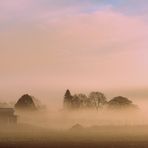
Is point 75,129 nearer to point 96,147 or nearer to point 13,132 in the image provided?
point 13,132

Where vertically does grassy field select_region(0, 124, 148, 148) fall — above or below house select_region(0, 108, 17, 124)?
below

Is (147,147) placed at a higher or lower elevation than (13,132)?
lower

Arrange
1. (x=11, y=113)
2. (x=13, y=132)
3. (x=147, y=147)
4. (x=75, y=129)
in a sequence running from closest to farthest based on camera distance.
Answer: (x=147, y=147) → (x=13, y=132) → (x=11, y=113) → (x=75, y=129)

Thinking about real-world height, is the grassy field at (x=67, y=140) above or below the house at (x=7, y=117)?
below

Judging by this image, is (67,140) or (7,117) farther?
(7,117)

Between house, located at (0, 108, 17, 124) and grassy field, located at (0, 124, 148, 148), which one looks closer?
grassy field, located at (0, 124, 148, 148)

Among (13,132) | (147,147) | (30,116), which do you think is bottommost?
(147,147)

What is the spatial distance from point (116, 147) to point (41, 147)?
12.7 metres

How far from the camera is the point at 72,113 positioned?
199625 millimetres

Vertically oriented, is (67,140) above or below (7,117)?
below

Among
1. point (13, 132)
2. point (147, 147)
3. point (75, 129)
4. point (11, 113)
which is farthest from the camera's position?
point (75, 129)

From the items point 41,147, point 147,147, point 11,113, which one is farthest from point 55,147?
point 11,113

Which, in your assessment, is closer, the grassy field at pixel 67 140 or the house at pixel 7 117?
the grassy field at pixel 67 140

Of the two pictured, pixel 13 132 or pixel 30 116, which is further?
pixel 30 116
